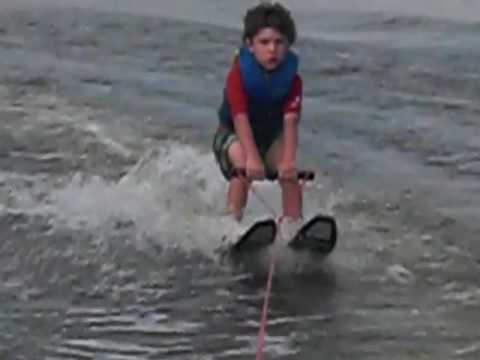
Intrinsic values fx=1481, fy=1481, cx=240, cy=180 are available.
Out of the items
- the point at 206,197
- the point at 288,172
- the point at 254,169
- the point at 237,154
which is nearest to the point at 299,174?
the point at 288,172

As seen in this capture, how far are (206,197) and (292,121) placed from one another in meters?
1.22

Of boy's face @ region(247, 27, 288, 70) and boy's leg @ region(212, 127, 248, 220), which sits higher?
boy's face @ region(247, 27, 288, 70)

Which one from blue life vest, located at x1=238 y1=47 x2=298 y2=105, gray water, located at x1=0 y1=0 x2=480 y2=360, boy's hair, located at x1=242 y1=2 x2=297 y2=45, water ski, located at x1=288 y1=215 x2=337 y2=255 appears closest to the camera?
gray water, located at x1=0 y1=0 x2=480 y2=360

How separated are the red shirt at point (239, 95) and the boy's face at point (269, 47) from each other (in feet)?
0.46

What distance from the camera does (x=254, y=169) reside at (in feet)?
24.1

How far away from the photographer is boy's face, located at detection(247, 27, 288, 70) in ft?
24.2

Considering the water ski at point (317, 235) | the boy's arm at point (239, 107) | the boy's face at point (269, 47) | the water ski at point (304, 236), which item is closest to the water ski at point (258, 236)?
the water ski at point (304, 236)

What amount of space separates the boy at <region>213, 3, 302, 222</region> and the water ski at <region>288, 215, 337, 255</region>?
Answer: 0.20 metres

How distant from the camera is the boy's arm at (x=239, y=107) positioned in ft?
24.6

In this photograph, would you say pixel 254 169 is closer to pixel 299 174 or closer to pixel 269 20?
pixel 299 174

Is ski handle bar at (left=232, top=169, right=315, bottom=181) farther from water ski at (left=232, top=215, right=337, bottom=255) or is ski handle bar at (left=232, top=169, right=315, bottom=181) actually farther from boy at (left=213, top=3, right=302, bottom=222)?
water ski at (left=232, top=215, right=337, bottom=255)

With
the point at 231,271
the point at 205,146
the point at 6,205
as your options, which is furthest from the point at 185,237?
the point at 205,146

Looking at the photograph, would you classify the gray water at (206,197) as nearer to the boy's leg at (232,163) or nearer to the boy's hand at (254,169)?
the boy's leg at (232,163)

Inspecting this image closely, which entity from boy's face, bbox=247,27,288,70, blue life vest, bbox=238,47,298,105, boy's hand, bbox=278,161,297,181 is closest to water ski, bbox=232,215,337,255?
boy's hand, bbox=278,161,297,181
